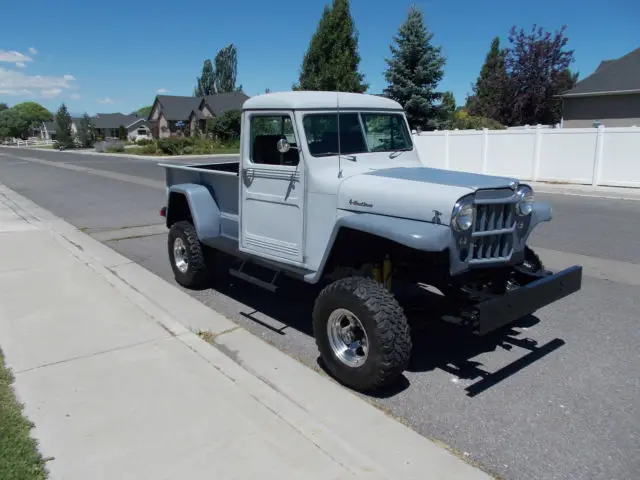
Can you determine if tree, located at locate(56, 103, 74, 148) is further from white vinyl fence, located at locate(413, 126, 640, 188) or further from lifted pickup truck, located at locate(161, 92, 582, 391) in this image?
lifted pickup truck, located at locate(161, 92, 582, 391)

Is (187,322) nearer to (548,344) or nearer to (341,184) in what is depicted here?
(341,184)

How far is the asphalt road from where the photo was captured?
10.3 feet

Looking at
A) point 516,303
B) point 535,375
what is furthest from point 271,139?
point 535,375

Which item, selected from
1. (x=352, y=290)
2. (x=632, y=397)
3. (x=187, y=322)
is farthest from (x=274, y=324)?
(x=632, y=397)

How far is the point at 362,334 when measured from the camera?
3932 millimetres

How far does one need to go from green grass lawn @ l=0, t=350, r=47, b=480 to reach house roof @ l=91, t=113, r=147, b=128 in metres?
94.8

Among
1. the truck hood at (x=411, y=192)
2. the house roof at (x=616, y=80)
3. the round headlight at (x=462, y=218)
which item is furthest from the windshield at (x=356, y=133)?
the house roof at (x=616, y=80)

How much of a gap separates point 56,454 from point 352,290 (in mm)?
2097

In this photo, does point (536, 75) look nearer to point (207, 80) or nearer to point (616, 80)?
point (616, 80)

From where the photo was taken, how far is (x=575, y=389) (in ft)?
12.6

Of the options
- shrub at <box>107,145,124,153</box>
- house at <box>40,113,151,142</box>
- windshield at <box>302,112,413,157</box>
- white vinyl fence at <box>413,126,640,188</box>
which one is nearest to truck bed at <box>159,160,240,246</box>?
windshield at <box>302,112,413,157</box>

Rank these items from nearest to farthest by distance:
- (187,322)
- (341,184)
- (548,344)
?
(341,184)
(548,344)
(187,322)

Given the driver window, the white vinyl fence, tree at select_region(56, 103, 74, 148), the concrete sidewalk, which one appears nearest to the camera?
the concrete sidewalk

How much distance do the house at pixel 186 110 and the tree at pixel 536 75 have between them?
117 feet
